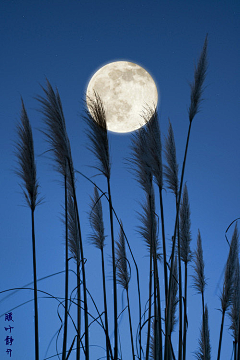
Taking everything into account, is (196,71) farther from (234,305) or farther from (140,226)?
(234,305)

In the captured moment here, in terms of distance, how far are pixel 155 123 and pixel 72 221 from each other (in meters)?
0.70

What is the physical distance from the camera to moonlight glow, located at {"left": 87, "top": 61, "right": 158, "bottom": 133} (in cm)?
373

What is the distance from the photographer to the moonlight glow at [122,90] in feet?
12.2

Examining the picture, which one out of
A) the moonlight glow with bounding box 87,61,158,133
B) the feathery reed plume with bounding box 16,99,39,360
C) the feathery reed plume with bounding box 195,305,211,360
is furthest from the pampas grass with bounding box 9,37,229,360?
the moonlight glow with bounding box 87,61,158,133

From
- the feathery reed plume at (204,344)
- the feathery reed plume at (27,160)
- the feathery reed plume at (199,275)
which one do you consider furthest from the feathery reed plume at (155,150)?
the feathery reed plume at (204,344)

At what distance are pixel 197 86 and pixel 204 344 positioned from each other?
1.87 metres

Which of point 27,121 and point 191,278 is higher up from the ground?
point 27,121

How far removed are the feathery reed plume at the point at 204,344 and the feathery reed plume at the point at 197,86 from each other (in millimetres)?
1603

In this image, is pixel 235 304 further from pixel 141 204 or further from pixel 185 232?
pixel 141 204

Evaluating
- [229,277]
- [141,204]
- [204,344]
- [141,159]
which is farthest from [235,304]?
[141,159]

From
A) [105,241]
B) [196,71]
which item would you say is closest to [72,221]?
[105,241]

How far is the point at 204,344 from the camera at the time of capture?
2543 mm

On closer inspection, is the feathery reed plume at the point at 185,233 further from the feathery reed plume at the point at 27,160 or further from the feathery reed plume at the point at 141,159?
the feathery reed plume at the point at 27,160

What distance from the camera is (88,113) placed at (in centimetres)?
146
